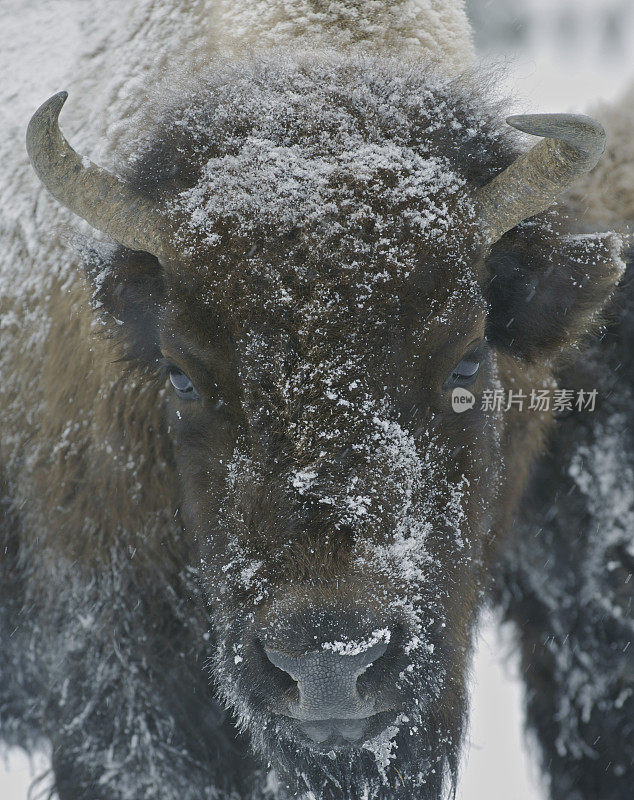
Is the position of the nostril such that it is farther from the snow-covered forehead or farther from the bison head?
the snow-covered forehead

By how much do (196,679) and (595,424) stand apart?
229 centimetres

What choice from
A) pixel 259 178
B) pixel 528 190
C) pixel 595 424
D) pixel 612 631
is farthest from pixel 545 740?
pixel 259 178

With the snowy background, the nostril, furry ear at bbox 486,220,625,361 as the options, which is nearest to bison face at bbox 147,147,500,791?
the nostril

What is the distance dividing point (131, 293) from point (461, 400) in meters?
1.26

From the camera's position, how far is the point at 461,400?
9.74ft

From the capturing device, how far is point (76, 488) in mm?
3803

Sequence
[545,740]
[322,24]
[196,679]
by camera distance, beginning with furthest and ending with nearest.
Result: 1. [545,740]
2. [196,679]
3. [322,24]

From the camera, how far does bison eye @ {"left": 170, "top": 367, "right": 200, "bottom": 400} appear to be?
9.90ft

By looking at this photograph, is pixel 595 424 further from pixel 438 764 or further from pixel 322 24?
pixel 322 24

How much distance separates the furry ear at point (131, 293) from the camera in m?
3.14

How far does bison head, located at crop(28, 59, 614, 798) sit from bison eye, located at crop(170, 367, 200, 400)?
11 millimetres
